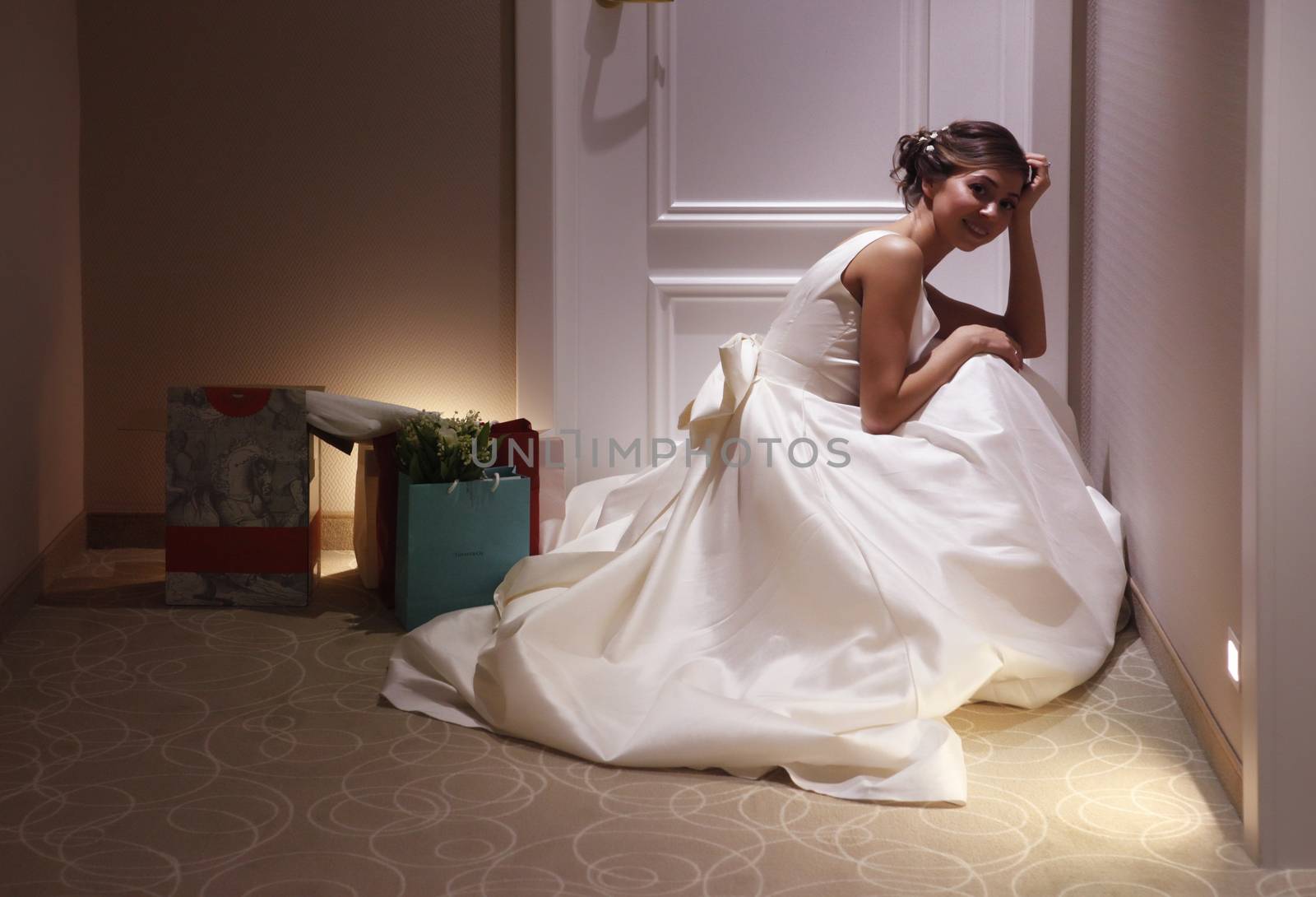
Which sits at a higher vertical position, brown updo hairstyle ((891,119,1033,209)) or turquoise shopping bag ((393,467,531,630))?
brown updo hairstyle ((891,119,1033,209))

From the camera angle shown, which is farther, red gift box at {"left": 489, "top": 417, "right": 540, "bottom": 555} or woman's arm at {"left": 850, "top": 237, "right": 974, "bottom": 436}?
red gift box at {"left": 489, "top": 417, "right": 540, "bottom": 555}

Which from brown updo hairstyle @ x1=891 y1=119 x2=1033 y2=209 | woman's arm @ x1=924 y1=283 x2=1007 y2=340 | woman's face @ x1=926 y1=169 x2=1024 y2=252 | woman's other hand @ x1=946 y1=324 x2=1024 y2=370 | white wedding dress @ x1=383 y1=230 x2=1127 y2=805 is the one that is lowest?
white wedding dress @ x1=383 y1=230 x2=1127 y2=805

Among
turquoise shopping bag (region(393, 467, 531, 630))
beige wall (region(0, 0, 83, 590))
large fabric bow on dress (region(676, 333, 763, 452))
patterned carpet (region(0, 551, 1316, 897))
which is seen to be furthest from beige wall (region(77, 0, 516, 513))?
patterned carpet (region(0, 551, 1316, 897))

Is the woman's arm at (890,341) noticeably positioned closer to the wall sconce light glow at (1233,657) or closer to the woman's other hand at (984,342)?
the woman's other hand at (984,342)

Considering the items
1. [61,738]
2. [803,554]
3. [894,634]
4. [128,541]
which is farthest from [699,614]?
[128,541]

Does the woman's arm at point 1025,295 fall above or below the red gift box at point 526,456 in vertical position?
above

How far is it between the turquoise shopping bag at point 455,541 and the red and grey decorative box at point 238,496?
0.84ft

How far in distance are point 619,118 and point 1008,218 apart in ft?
3.41

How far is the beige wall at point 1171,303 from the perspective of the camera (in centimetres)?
179

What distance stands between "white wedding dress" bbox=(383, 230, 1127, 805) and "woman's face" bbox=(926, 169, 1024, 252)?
0.14m

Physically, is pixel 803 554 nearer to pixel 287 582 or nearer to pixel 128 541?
pixel 287 582

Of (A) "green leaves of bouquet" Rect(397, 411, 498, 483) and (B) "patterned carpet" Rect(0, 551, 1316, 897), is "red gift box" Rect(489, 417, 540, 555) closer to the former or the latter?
(A) "green leaves of bouquet" Rect(397, 411, 498, 483)

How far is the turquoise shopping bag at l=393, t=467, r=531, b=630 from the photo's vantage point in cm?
252

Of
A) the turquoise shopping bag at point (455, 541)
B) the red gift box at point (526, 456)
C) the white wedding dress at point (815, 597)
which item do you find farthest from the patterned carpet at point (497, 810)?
the red gift box at point (526, 456)
